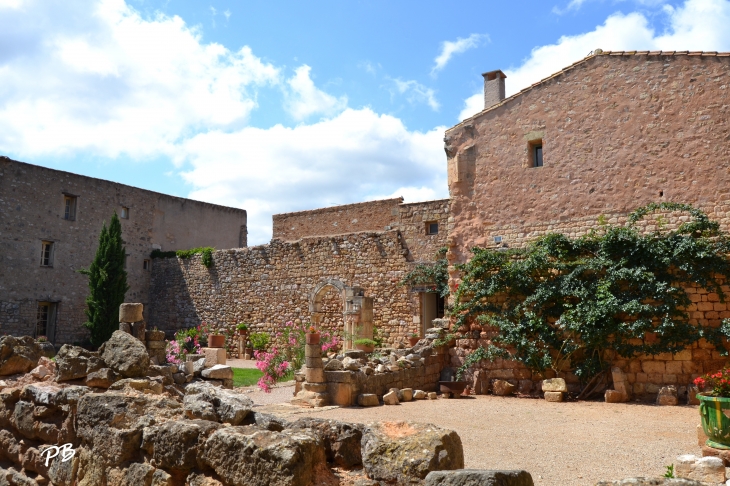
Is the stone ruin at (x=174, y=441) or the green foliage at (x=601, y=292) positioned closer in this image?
the stone ruin at (x=174, y=441)

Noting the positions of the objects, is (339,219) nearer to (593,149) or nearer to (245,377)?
(245,377)

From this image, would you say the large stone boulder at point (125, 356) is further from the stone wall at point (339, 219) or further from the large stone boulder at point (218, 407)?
the stone wall at point (339, 219)

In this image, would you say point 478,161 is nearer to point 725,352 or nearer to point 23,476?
point 725,352

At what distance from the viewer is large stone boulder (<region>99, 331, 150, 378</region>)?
6074 mm

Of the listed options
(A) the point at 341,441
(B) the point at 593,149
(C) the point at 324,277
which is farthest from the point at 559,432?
(C) the point at 324,277

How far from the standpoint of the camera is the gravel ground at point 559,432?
582 centimetres

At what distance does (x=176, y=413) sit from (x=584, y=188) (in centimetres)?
1028

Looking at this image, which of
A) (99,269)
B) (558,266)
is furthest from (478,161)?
(99,269)

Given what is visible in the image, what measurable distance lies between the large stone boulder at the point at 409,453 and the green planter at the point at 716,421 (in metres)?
4.47

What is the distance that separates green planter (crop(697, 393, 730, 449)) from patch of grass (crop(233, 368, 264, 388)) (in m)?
9.62

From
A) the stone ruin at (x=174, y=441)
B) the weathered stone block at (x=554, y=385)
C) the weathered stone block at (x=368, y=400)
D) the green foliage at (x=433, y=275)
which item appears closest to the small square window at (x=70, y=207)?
the green foliage at (x=433, y=275)

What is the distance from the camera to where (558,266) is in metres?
11.7

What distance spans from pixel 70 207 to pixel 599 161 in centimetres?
2068

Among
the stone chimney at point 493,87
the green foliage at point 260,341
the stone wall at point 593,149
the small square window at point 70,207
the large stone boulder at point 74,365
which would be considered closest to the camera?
the large stone boulder at point 74,365
